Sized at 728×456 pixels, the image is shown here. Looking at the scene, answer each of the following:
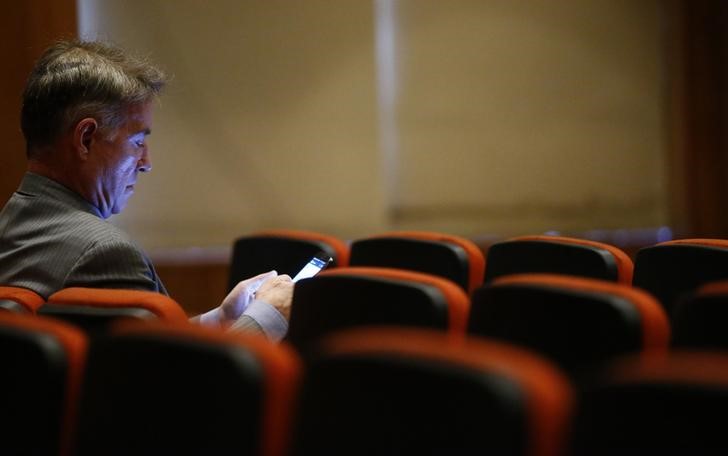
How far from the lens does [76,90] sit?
3.53 ft

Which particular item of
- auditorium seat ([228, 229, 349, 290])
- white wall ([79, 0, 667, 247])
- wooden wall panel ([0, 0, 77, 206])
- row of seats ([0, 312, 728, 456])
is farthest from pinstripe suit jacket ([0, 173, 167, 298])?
white wall ([79, 0, 667, 247])

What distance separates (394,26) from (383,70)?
12cm

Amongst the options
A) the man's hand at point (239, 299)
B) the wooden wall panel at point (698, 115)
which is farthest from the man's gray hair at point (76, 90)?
the wooden wall panel at point (698, 115)

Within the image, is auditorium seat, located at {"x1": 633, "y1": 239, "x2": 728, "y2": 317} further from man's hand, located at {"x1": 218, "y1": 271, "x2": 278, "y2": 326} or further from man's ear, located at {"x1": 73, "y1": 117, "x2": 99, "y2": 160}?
man's ear, located at {"x1": 73, "y1": 117, "x2": 99, "y2": 160}

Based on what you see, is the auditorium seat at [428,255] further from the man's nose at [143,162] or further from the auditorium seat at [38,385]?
the auditorium seat at [38,385]

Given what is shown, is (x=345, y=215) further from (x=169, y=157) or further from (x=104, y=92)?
(x=104, y=92)

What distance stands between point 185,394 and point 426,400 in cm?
14

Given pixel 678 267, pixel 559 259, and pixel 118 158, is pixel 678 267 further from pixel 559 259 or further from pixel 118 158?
pixel 118 158

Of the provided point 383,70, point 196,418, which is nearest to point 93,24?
point 383,70

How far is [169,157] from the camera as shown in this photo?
2404 millimetres

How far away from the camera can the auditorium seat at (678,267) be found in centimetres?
93

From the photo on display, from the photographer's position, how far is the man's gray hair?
1.07 metres

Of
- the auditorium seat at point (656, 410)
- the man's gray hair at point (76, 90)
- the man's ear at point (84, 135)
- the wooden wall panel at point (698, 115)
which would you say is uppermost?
the man's gray hair at point (76, 90)

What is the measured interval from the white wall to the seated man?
1.24 m
